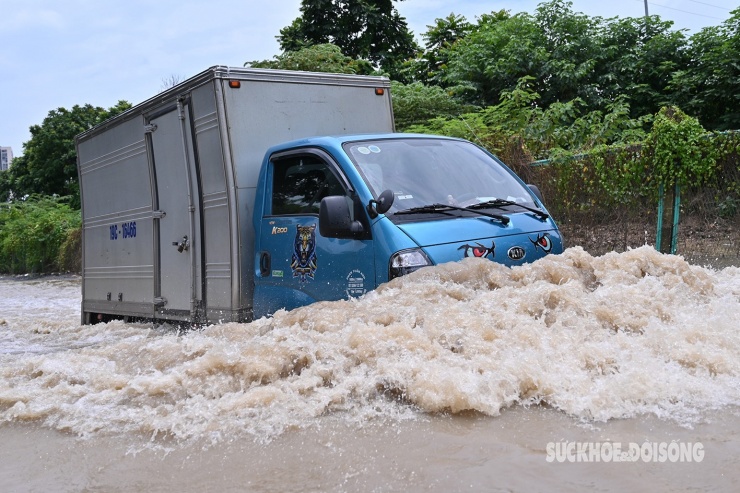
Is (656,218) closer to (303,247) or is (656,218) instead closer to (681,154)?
Answer: (681,154)

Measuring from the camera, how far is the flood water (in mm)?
3561

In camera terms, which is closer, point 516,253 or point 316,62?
point 516,253

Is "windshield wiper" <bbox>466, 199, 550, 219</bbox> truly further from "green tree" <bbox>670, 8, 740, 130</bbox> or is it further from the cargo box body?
"green tree" <bbox>670, 8, 740, 130</bbox>

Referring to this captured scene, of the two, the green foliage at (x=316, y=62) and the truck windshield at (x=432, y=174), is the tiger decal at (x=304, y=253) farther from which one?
the green foliage at (x=316, y=62)

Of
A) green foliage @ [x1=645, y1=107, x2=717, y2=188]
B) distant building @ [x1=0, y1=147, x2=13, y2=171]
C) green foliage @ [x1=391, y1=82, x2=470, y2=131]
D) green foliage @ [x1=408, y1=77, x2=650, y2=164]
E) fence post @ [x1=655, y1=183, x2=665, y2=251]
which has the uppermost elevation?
distant building @ [x1=0, y1=147, x2=13, y2=171]

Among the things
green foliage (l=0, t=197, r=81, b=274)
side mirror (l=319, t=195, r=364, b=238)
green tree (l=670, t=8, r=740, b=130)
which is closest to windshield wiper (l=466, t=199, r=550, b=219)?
side mirror (l=319, t=195, r=364, b=238)

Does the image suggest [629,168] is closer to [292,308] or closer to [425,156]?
[425,156]

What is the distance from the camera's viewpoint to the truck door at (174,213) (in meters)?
7.82

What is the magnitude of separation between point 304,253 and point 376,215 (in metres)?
0.87

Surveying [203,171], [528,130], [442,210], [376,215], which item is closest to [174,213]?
[203,171]

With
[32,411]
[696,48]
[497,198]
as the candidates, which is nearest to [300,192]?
[497,198]

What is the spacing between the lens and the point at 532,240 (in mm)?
6352

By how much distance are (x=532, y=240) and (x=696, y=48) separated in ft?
52.8

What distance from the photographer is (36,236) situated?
30.2 metres
